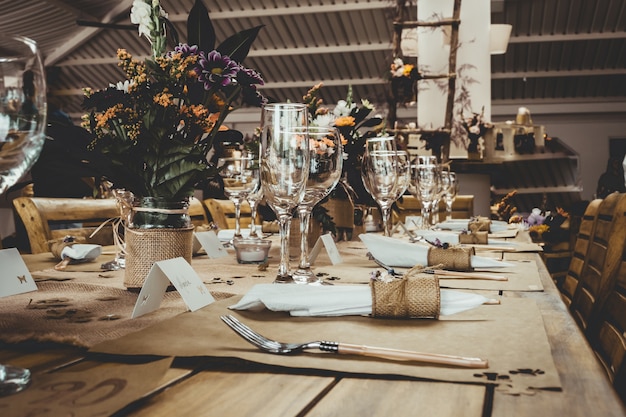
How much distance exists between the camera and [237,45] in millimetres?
1250

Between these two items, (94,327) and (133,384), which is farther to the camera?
(94,327)

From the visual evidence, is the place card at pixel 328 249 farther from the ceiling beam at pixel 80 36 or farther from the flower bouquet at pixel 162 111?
the ceiling beam at pixel 80 36

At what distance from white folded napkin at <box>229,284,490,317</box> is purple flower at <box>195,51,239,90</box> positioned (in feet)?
1.58

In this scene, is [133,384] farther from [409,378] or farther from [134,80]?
[134,80]

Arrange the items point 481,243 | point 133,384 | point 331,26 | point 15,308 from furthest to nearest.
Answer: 1. point 331,26
2. point 481,243
3. point 15,308
4. point 133,384

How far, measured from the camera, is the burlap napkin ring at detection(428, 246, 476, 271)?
4.30 ft

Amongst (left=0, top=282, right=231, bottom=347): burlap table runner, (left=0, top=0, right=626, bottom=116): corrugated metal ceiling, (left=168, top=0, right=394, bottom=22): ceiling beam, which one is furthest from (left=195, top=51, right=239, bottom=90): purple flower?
(left=168, top=0, right=394, bottom=22): ceiling beam

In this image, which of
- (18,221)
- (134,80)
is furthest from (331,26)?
(134,80)

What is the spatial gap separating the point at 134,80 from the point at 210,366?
26.8 inches

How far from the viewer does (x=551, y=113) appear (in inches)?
539

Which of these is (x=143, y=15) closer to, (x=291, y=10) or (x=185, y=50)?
(x=185, y=50)

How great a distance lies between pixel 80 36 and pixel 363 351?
13875 mm

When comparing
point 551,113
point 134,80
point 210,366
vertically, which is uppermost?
point 551,113

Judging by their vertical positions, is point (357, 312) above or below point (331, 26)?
below
